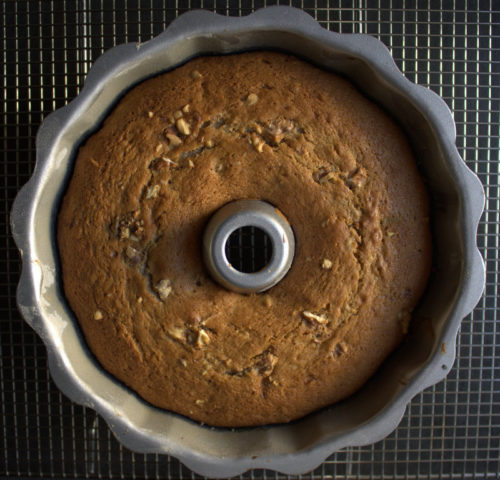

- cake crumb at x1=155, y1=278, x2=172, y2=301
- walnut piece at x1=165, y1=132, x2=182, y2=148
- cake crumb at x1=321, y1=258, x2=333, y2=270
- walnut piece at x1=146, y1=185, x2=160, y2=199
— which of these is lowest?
cake crumb at x1=155, y1=278, x2=172, y2=301

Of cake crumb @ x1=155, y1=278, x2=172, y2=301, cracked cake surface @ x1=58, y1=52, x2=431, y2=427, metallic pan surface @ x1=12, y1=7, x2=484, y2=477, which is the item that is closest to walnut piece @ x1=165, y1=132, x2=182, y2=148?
cracked cake surface @ x1=58, y1=52, x2=431, y2=427

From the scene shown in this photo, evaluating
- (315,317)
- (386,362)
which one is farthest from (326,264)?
(386,362)

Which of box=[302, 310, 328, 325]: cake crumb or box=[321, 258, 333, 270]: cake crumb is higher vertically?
box=[321, 258, 333, 270]: cake crumb

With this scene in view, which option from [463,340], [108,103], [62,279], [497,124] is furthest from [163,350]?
[497,124]

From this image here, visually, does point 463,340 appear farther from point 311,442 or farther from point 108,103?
point 108,103

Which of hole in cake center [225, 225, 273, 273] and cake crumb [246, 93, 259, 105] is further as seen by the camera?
hole in cake center [225, 225, 273, 273]

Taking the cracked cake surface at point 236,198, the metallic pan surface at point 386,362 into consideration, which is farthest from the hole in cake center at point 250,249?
the metallic pan surface at point 386,362

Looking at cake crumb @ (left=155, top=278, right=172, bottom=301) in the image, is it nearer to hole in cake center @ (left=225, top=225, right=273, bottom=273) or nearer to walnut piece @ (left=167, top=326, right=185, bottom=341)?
walnut piece @ (left=167, top=326, right=185, bottom=341)
